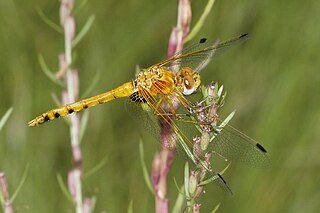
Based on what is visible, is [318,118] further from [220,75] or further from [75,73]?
[75,73]

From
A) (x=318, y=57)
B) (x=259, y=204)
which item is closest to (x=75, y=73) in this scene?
(x=259, y=204)

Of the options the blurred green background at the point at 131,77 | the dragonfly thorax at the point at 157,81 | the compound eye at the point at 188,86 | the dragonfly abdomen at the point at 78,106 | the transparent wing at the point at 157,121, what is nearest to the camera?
the transparent wing at the point at 157,121

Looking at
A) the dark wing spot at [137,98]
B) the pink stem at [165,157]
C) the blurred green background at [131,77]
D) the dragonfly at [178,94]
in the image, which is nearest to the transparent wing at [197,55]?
the dragonfly at [178,94]

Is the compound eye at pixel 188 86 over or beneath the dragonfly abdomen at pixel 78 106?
beneath

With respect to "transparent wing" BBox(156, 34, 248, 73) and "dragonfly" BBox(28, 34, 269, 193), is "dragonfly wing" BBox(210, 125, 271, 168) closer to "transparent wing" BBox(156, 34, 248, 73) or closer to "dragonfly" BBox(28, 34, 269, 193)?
Result: "dragonfly" BBox(28, 34, 269, 193)

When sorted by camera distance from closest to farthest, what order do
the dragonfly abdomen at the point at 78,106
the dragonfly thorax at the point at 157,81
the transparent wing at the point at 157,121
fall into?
the transparent wing at the point at 157,121
the dragonfly thorax at the point at 157,81
the dragonfly abdomen at the point at 78,106

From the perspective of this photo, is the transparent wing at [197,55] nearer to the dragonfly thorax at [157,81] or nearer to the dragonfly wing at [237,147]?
the dragonfly thorax at [157,81]

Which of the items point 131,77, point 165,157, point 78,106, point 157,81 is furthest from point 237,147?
point 131,77
